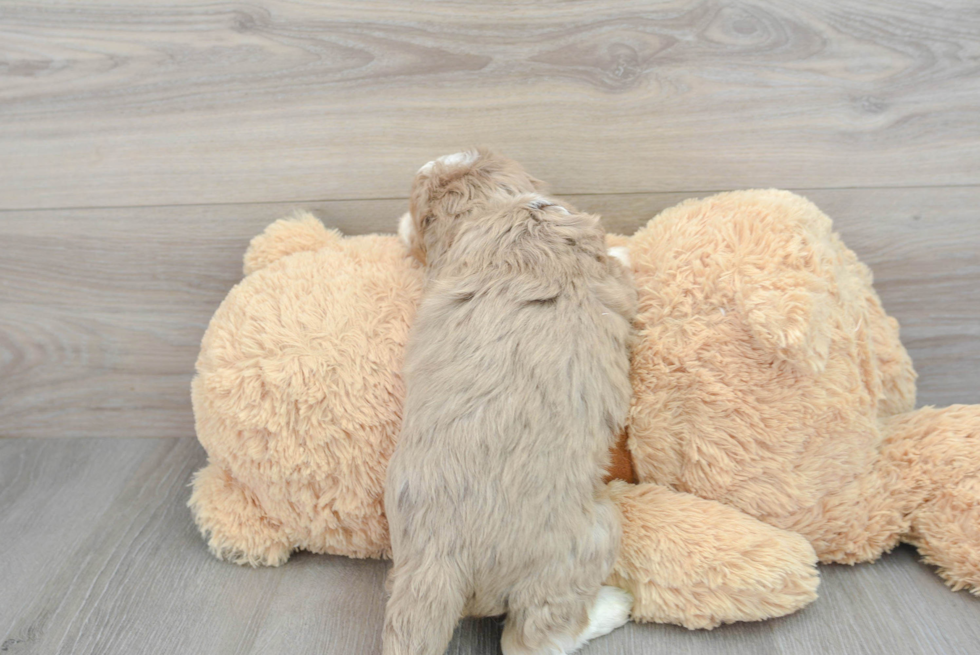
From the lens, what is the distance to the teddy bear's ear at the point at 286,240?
3.12 feet

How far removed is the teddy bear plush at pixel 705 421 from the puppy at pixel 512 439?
81 millimetres

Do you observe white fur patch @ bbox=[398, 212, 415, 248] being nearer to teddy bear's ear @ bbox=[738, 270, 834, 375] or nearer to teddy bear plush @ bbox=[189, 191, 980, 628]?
teddy bear plush @ bbox=[189, 191, 980, 628]

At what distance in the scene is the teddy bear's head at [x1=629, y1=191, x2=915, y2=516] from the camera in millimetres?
765

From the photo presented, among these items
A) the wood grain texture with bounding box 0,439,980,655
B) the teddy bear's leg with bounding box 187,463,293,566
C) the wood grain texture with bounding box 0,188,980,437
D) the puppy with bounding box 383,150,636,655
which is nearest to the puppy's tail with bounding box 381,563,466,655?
the puppy with bounding box 383,150,636,655

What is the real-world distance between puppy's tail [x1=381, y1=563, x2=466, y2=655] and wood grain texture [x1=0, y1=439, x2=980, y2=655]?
0.41 ft

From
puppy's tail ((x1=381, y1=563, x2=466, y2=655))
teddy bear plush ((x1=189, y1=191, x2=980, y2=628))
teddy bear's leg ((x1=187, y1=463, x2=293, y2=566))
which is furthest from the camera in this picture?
teddy bear's leg ((x1=187, y1=463, x2=293, y2=566))

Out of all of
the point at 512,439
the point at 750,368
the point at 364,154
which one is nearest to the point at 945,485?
the point at 750,368

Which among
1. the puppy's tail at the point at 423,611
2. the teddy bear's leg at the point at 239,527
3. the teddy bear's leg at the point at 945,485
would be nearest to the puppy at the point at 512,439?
the puppy's tail at the point at 423,611

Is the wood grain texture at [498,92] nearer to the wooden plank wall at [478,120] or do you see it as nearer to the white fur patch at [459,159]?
the wooden plank wall at [478,120]

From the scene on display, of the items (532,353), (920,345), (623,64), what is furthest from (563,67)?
(920,345)

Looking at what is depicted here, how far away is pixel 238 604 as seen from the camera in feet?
2.79

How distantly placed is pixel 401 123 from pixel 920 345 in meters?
0.83

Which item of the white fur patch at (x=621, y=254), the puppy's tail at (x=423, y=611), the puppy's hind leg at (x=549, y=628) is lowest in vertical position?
the puppy's hind leg at (x=549, y=628)

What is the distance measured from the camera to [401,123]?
0.96m
